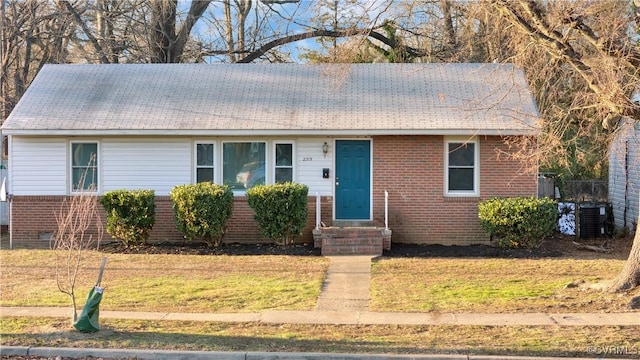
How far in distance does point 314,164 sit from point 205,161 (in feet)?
9.18

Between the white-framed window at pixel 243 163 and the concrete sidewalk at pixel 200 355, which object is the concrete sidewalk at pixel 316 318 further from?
the white-framed window at pixel 243 163

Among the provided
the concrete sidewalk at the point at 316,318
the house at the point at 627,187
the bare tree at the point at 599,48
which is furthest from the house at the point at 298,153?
the concrete sidewalk at the point at 316,318

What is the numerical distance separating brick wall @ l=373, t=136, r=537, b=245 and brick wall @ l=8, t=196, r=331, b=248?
1685 mm

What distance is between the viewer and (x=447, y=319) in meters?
7.47

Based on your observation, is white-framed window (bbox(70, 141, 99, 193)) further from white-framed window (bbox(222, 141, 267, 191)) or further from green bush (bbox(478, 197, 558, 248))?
green bush (bbox(478, 197, 558, 248))

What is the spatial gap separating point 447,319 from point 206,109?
9.61m

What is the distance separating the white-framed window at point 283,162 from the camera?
14.7 metres

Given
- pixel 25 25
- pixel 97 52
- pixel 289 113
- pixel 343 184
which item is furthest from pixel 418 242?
pixel 25 25

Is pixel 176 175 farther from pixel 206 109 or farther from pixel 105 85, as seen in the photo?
pixel 105 85

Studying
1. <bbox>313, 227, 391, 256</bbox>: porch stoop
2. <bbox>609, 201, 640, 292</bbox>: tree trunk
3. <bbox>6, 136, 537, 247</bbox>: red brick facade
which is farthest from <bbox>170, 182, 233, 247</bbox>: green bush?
<bbox>609, 201, 640, 292</bbox>: tree trunk

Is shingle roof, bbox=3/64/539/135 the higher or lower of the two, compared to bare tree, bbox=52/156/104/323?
higher

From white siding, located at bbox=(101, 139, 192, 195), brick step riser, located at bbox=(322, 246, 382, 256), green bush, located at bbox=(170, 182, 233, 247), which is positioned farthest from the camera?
white siding, located at bbox=(101, 139, 192, 195)

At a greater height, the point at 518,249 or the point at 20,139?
the point at 20,139

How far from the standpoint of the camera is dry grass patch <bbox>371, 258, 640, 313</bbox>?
811 cm
